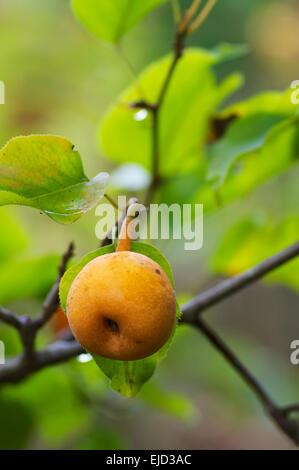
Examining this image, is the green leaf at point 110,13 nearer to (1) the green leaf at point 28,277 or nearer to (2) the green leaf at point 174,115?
(2) the green leaf at point 174,115

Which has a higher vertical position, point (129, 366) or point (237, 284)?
point (237, 284)

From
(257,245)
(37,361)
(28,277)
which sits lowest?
(37,361)

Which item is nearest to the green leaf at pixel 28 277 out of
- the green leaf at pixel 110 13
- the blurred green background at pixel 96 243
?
the blurred green background at pixel 96 243

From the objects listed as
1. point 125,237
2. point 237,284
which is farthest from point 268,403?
point 125,237

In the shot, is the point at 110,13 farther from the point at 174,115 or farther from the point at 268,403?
the point at 268,403

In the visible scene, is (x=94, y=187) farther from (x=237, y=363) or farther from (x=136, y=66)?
(x=136, y=66)

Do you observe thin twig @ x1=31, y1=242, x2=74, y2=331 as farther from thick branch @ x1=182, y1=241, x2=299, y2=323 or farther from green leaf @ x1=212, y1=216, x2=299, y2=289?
green leaf @ x1=212, y1=216, x2=299, y2=289
